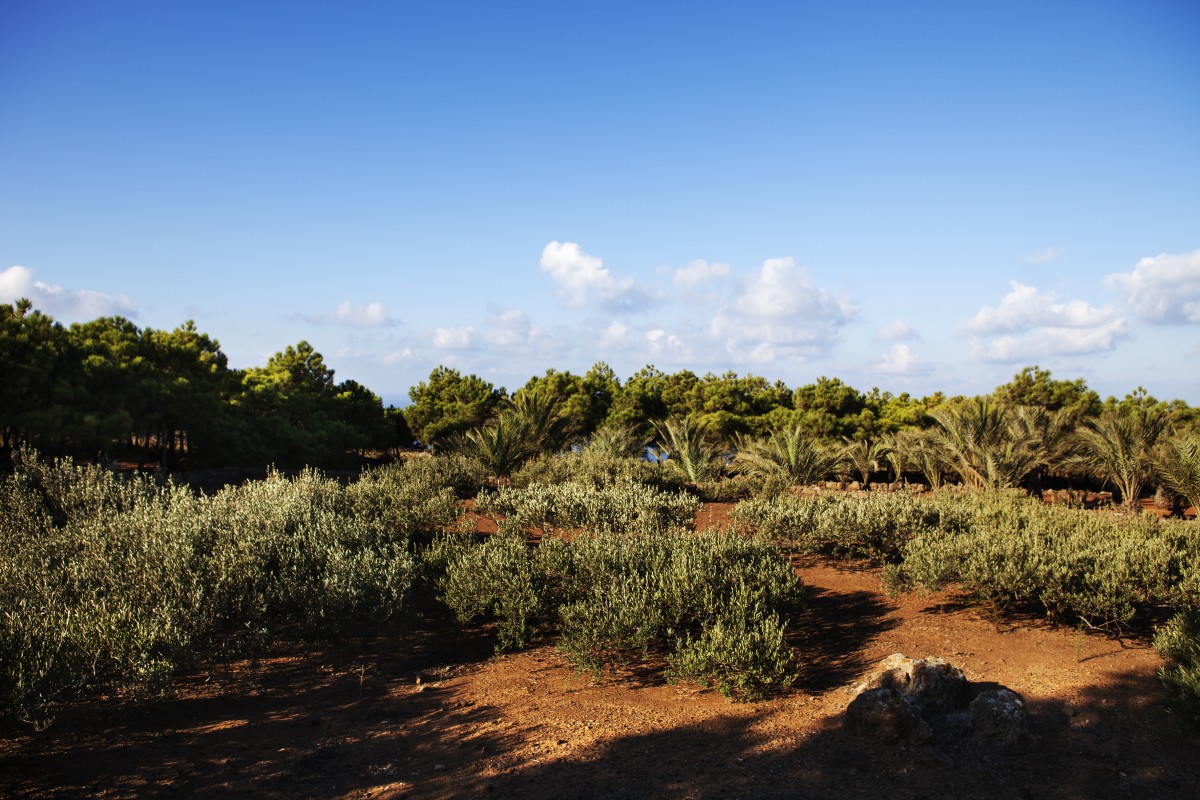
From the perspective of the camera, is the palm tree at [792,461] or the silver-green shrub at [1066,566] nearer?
the silver-green shrub at [1066,566]

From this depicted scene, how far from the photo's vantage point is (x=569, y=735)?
4.98m

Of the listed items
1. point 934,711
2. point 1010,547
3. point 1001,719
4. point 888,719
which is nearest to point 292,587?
point 888,719

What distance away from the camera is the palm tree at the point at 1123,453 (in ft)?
46.8

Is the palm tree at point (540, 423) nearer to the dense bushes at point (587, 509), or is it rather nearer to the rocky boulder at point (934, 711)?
the dense bushes at point (587, 509)

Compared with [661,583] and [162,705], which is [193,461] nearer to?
[162,705]

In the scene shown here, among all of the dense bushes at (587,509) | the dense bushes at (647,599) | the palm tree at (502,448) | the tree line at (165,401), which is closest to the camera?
the dense bushes at (647,599)

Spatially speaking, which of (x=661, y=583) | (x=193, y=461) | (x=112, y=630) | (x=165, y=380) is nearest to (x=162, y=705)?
(x=112, y=630)

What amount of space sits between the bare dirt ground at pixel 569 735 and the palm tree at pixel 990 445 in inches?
324

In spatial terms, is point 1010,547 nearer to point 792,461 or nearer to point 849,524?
point 849,524

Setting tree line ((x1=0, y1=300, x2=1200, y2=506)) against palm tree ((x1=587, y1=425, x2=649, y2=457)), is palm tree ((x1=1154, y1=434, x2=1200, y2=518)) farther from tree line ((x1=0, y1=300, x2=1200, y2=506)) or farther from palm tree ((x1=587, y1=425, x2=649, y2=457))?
palm tree ((x1=587, y1=425, x2=649, y2=457))

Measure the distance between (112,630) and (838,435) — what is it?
964 inches

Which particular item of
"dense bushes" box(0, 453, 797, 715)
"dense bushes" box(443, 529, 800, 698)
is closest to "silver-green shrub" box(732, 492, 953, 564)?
"dense bushes" box(443, 529, 800, 698)

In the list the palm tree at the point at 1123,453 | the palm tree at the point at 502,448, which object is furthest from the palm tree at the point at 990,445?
the palm tree at the point at 502,448

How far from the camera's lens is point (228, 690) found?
5.67 meters
